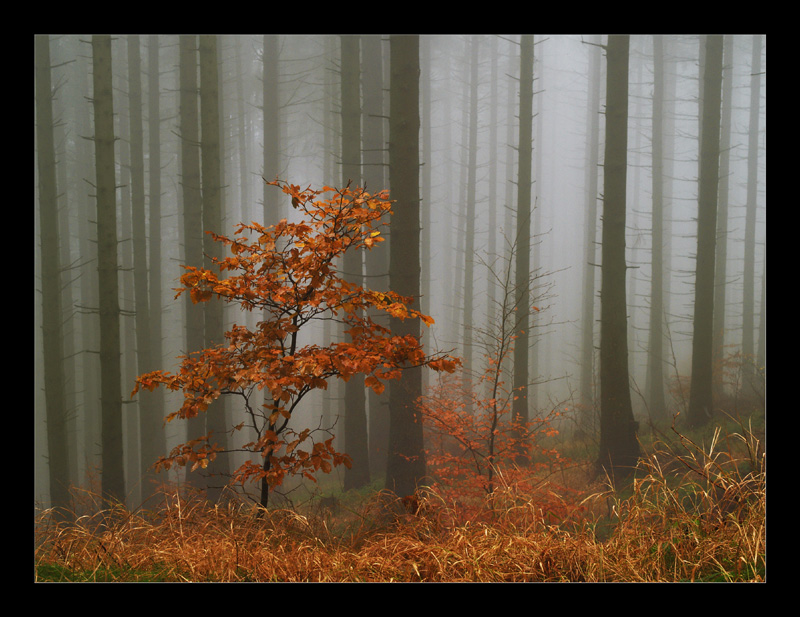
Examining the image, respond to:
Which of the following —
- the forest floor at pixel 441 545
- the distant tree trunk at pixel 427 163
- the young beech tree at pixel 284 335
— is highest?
the distant tree trunk at pixel 427 163

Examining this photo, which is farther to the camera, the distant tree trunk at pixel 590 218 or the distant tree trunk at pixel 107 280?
the distant tree trunk at pixel 590 218

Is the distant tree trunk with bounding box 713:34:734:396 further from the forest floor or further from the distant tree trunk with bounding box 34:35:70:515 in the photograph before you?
the distant tree trunk with bounding box 34:35:70:515

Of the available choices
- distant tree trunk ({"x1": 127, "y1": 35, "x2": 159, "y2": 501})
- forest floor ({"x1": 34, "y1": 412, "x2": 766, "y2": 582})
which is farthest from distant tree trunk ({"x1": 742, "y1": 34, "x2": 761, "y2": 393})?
distant tree trunk ({"x1": 127, "y1": 35, "x2": 159, "y2": 501})

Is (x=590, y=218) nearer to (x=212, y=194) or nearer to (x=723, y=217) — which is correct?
(x=723, y=217)

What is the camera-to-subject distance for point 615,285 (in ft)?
18.2

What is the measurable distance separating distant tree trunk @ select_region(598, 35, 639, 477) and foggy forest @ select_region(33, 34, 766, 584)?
0.02 m

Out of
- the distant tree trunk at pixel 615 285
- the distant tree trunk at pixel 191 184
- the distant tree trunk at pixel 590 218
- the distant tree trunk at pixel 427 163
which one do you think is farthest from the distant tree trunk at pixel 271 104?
the distant tree trunk at pixel 590 218

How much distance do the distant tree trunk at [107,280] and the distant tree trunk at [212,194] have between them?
94 centimetres

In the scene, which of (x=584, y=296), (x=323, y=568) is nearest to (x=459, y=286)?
(x=584, y=296)

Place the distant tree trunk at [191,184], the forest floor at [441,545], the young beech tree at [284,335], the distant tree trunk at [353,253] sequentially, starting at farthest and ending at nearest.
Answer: the distant tree trunk at [191,184] < the distant tree trunk at [353,253] < the young beech tree at [284,335] < the forest floor at [441,545]

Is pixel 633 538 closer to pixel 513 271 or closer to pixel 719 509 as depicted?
pixel 719 509

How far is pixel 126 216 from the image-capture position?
975 centimetres

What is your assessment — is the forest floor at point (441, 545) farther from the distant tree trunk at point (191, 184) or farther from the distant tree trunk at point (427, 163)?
the distant tree trunk at point (427, 163)

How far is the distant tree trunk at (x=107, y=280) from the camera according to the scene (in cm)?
525
